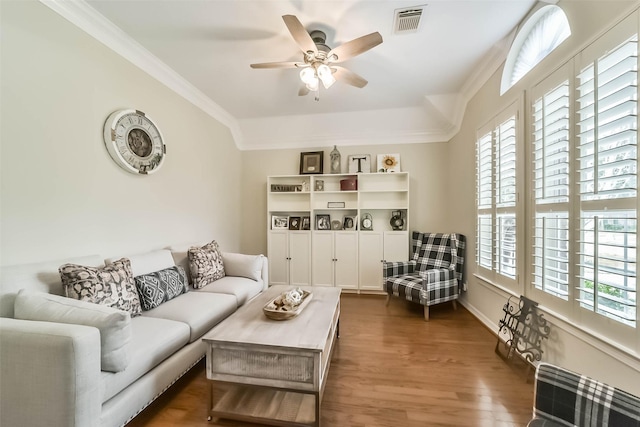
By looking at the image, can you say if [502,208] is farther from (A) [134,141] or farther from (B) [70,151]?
(B) [70,151]

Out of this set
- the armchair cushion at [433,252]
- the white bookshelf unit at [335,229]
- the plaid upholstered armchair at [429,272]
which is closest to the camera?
the plaid upholstered armchair at [429,272]

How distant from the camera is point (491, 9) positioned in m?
1.96

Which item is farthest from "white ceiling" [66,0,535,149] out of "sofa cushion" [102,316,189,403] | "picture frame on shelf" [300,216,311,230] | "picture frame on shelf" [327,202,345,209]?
"sofa cushion" [102,316,189,403]

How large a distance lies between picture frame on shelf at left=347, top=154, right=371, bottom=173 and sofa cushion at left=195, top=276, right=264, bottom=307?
7.73 ft

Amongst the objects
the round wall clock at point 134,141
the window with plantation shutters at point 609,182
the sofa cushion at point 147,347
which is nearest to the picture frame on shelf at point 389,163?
the window with plantation shutters at point 609,182

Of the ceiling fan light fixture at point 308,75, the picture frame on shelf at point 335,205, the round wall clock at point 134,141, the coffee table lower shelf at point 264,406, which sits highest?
the ceiling fan light fixture at point 308,75

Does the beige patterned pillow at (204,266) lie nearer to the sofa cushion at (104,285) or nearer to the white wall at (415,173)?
the sofa cushion at (104,285)

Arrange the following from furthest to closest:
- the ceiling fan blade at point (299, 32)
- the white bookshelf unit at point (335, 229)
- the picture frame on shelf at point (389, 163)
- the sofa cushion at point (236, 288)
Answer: the picture frame on shelf at point (389, 163) → the white bookshelf unit at point (335, 229) → the sofa cushion at point (236, 288) → the ceiling fan blade at point (299, 32)

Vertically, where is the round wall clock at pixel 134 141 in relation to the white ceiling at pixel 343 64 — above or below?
below

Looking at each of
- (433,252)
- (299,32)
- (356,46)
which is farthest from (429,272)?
(299,32)

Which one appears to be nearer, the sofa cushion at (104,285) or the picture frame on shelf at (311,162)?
the sofa cushion at (104,285)

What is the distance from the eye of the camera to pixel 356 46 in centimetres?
196

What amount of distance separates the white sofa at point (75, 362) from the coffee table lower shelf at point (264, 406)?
22 cm

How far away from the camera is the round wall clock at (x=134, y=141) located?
218 centimetres
